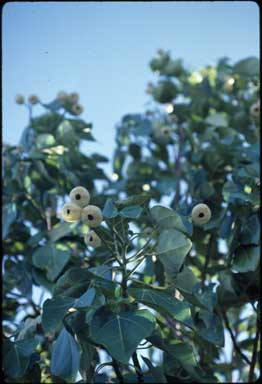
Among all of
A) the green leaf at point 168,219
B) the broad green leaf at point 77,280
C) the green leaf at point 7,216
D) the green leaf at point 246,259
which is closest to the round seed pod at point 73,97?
the green leaf at point 7,216

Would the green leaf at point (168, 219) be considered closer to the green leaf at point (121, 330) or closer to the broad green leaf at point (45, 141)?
the green leaf at point (121, 330)

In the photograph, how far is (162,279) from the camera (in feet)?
8.48

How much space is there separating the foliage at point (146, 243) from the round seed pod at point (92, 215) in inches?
1.5

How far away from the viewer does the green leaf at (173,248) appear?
1.81 m

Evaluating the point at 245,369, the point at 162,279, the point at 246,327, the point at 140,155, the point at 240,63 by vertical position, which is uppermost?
the point at 240,63

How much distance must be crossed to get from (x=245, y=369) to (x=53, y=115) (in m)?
1.63

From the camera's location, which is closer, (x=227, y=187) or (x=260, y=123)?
(x=227, y=187)

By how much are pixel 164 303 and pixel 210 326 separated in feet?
1.42

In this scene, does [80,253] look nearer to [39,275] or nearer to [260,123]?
[39,275]

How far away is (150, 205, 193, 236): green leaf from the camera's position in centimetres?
185

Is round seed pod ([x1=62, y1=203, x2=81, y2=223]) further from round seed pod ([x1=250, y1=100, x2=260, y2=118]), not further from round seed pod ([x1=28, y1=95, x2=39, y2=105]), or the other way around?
round seed pod ([x1=250, y1=100, x2=260, y2=118])

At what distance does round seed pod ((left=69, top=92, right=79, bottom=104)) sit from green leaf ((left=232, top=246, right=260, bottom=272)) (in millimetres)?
1403

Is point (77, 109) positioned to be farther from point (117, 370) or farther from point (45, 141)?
point (117, 370)

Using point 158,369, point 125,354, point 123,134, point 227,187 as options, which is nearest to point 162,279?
point 227,187
